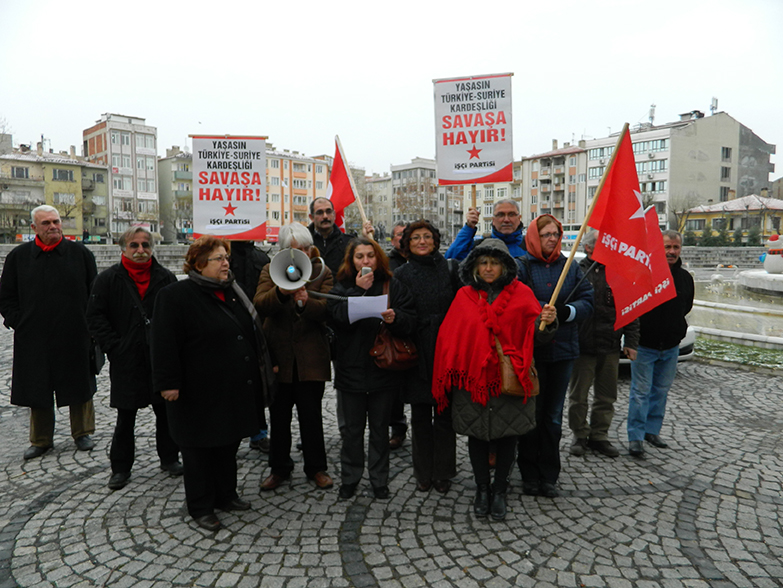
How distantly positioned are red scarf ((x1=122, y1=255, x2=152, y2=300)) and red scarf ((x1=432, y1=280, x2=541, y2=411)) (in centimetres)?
259

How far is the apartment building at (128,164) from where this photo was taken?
77500 mm

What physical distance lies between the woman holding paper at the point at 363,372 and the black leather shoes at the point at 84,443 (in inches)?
108

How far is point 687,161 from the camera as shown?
69562 mm

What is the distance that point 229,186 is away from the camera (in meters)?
5.87

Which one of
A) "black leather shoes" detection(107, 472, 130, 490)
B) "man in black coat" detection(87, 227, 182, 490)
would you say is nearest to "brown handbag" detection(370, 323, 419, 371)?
"man in black coat" detection(87, 227, 182, 490)

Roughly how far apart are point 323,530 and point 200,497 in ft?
2.93

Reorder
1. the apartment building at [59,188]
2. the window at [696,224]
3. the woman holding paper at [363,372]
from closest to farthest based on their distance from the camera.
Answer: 1. the woman holding paper at [363,372]
2. the window at [696,224]
3. the apartment building at [59,188]

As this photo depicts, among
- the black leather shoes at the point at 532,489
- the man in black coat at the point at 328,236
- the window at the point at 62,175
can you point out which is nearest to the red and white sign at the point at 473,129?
the man in black coat at the point at 328,236

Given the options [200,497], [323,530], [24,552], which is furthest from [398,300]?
[24,552]

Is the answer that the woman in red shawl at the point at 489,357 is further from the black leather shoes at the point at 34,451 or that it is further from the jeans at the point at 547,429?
the black leather shoes at the point at 34,451

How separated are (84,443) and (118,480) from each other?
1187mm

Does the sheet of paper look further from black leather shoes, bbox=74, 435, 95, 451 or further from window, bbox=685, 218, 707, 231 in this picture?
window, bbox=685, 218, 707, 231

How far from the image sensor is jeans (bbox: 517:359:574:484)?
14.4 ft

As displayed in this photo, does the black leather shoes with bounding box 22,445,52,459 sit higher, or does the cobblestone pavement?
the black leather shoes with bounding box 22,445,52,459
